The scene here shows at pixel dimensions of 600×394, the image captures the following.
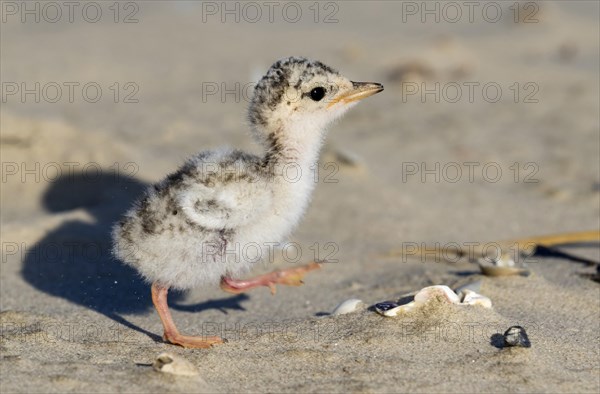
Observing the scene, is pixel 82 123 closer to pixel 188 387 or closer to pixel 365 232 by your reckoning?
pixel 365 232

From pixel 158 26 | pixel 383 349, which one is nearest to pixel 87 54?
pixel 158 26

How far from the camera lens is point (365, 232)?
5730 millimetres

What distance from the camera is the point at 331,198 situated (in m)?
6.19

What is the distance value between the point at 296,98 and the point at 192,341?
1.22 m

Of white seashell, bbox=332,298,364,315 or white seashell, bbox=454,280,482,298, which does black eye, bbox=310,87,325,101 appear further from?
white seashell, bbox=454,280,482,298

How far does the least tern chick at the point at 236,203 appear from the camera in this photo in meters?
3.59

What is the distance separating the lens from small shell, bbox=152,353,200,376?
304cm

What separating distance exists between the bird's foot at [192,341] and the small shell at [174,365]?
0.40m

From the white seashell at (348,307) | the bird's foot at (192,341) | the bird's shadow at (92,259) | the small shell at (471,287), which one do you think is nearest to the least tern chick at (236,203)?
the bird's foot at (192,341)

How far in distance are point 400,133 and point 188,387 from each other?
5044 mm

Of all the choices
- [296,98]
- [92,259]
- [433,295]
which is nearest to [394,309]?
[433,295]

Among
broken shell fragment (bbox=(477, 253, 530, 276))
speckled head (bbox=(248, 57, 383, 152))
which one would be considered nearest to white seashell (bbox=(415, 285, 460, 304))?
broken shell fragment (bbox=(477, 253, 530, 276))

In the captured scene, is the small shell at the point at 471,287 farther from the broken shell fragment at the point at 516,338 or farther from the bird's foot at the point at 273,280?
the bird's foot at the point at 273,280

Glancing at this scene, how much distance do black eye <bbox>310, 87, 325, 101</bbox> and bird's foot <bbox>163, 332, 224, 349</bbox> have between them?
122 cm
